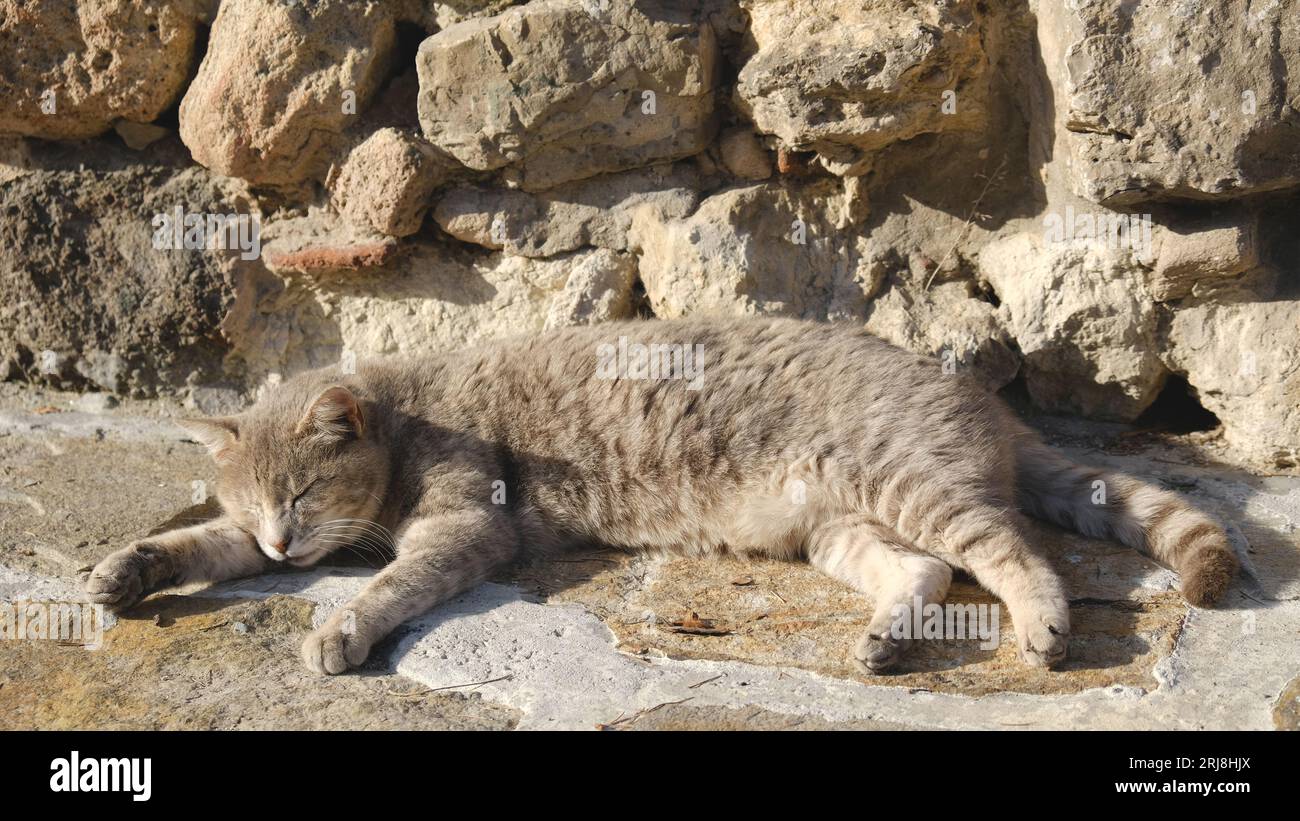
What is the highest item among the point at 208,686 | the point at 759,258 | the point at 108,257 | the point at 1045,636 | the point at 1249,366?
the point at 108,257

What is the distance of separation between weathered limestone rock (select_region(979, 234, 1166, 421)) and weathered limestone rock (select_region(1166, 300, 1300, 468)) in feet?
0.51

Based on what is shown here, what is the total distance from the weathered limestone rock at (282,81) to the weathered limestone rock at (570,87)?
30 centimetres

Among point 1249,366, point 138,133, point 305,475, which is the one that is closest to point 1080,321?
point 1249,366

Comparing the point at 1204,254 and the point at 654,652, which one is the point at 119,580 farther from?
→ the point at 1204,254

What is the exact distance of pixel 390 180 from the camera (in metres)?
4.77

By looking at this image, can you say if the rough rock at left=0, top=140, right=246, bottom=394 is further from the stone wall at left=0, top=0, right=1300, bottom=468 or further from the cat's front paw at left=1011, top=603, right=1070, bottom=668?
the cat's front paw at left=1011, top=603, right=1070, bottom=668

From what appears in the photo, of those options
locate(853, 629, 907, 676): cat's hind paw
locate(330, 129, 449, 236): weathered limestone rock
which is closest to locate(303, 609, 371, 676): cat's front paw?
locate(853, 629, 907, 676): cat's hind paw

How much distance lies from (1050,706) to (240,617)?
99.0 inches

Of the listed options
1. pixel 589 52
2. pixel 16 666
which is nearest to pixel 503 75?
pixel 589 52

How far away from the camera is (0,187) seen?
204 inches

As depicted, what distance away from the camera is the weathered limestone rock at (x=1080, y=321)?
4508mm

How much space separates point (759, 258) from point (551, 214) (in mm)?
953

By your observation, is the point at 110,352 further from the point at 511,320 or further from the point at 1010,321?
the point at 1010,321

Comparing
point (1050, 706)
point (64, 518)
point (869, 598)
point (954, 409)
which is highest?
point (954, 409)
